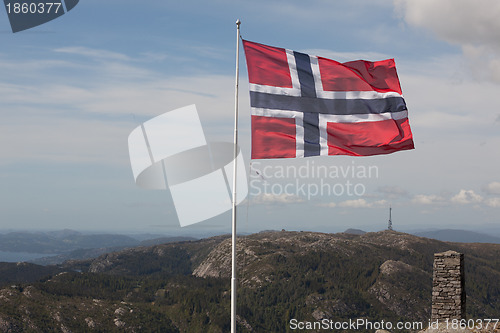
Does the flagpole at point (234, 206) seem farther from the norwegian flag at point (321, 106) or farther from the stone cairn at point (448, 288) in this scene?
the stone cairn at point (448, 288)

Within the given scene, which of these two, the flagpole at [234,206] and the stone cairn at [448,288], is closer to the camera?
the flagpole at [234,206]

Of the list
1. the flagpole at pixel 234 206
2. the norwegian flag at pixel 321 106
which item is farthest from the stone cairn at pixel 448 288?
the flagpole at pixel 234 206

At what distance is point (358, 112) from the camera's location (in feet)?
90.5

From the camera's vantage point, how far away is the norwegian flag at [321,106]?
84.3 ft

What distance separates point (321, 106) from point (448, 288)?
15.1 m

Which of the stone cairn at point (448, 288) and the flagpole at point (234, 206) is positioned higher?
the flagpole at point (234, 206)

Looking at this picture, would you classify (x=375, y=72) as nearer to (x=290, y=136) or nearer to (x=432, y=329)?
(x=290, y=136)

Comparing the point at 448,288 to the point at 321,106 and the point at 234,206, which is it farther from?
the point at 234,206

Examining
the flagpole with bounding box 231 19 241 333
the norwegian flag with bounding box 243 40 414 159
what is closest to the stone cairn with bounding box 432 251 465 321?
the norwegian flag with bounding box 243 40 414 159

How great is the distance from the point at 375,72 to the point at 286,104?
560 cm

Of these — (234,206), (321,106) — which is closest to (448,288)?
(321,106)

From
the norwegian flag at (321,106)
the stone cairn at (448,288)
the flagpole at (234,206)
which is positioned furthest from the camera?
the stone cairn at (448,288)

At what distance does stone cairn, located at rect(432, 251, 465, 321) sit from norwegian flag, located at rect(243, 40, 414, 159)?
34.2ft

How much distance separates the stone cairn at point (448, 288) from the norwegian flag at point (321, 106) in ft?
34.2
